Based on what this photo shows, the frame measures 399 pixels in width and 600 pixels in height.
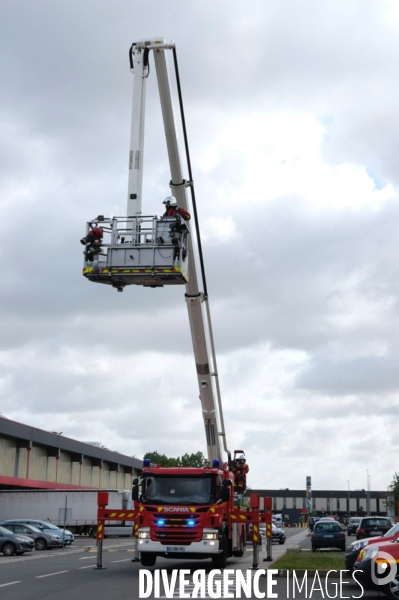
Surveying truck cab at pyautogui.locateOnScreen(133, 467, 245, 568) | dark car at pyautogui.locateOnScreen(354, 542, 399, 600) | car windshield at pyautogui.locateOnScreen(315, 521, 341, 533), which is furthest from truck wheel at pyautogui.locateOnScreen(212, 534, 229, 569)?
car windshield at pyautogui.locateOnScreen(315, 521, 341, 533)

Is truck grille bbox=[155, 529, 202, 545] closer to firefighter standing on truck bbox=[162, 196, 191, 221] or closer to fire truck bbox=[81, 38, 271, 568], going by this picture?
fire truck bbox=[81, 38, 271, 568]

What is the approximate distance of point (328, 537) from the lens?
34562mm

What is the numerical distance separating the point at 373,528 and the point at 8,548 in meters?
14.5

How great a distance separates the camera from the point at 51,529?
134 feet

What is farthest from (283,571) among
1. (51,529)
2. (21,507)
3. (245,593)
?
(21,507)

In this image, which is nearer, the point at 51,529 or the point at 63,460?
the point at 51,529

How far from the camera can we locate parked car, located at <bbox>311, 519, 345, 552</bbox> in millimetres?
34469

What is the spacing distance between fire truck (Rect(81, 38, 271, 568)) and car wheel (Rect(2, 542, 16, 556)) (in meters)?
11.8

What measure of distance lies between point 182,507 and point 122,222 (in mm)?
7624

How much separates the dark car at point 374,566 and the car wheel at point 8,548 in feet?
71.7

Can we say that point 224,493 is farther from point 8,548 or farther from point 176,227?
point 8,548

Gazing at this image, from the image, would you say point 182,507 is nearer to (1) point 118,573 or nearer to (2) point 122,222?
(1) point 118,573

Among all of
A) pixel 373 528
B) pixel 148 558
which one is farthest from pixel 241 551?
pixel 373 528

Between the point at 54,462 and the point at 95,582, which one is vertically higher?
the point at 54,462
